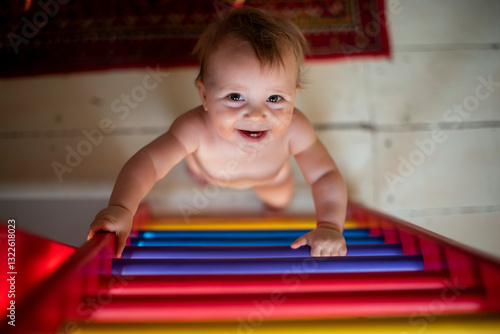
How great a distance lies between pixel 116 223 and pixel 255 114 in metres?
0.32

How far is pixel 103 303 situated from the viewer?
0.54m

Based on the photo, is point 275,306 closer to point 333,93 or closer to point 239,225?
point 239,225

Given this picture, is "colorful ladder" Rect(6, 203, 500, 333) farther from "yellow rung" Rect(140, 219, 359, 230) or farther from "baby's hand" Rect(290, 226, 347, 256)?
"yellow rung" Rect(140, 219, 359, 230)

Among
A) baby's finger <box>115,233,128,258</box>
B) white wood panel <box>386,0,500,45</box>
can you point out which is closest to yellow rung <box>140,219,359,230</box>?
baby's finger <box>115,233,128,258</box>

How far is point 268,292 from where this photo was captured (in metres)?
0.56

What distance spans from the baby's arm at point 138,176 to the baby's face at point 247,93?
0.12 m

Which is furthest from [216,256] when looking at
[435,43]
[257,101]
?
[435,43]

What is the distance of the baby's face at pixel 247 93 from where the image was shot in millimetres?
731

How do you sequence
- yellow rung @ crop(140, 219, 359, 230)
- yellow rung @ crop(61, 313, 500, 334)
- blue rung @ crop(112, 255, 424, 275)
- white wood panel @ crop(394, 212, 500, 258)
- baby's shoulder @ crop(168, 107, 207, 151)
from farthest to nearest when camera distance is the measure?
white wood panel @ crop(394, 212, 500, 258)
yellow rung @ crop(140, 219, 359, 230)
baby's shoulder @ crop(168, 107, 207, 151)
blue rung @ crop(112, 255, 424, 275)
yellow rung @ crop(61, 313, 500, 334)

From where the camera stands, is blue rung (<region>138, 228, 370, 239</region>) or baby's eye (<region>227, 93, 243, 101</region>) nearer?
baby's eye (<region>227, 93, 243, 101</region>)

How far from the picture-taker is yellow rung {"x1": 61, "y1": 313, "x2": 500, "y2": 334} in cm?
48

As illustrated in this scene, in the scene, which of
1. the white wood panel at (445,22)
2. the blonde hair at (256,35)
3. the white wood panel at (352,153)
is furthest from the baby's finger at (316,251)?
the white wood panel at (445,22)

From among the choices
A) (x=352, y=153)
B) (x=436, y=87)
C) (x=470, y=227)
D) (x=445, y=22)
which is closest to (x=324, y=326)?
(x=352, y=153)

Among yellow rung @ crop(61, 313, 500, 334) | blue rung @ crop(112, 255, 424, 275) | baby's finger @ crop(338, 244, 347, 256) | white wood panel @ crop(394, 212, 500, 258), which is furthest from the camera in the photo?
white wood panel @ crop(394, 212, 500, 258)
